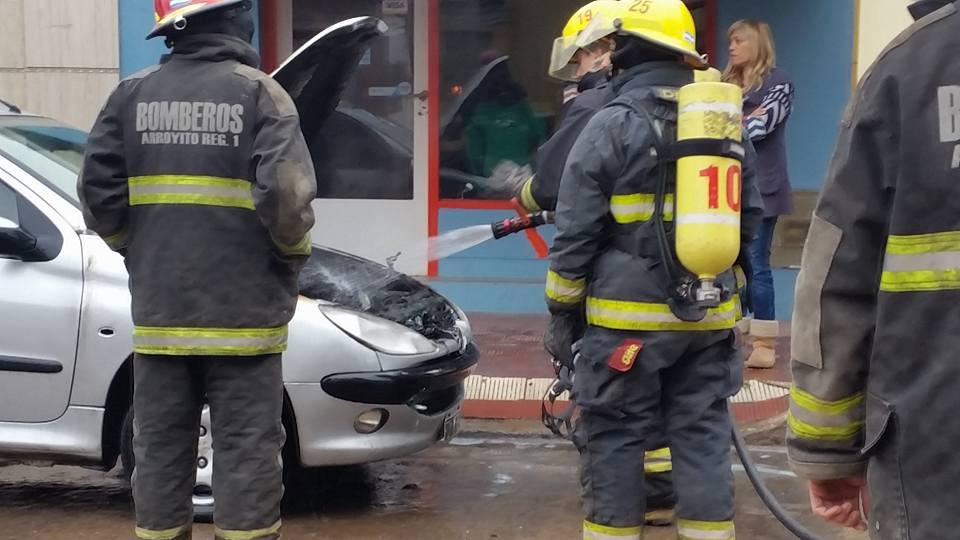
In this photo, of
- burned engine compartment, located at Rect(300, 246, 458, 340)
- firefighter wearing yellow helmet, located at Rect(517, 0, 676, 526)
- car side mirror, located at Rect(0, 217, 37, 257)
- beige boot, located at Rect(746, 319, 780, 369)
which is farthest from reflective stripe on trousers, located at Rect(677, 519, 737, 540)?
beige boot, located at Rect(746, 319, 780, 369)

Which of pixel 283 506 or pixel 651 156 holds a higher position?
pixel 651 156

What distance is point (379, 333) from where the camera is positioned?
192 inches

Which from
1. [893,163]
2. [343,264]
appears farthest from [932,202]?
[343,264]

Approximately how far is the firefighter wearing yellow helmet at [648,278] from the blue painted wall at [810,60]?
202 inches

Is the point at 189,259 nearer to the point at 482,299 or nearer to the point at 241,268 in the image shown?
the point at 241,268

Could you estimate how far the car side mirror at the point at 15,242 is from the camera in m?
4.74

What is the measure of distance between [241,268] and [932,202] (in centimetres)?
233

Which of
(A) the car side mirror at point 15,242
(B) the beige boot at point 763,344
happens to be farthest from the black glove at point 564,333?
(B) the beige boot at point 763,344

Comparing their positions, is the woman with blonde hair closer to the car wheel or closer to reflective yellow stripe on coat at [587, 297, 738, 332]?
reflective yellow stripe on coat at [587, 297, 738, 332]

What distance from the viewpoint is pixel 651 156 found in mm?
3725

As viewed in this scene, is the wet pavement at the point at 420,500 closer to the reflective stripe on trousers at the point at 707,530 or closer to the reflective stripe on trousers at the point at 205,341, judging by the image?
the reflective stripe on trousers at the point at 707,530

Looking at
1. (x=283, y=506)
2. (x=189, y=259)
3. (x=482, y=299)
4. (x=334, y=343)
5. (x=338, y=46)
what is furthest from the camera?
(x=482, y=299)

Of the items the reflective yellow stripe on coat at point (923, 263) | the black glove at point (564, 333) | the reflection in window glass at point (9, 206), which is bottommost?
the black glove at point (564, 333)

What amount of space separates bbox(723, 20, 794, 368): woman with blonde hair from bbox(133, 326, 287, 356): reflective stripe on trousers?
12.9 ft
